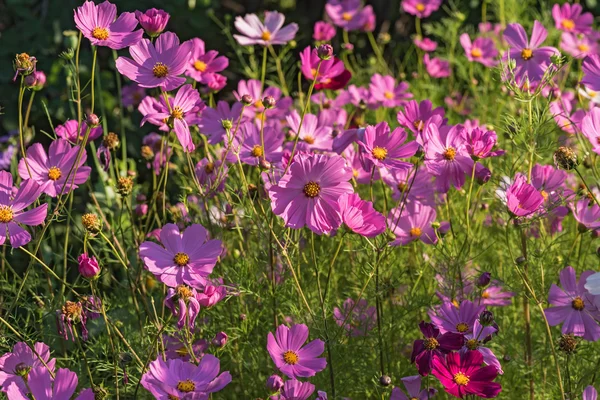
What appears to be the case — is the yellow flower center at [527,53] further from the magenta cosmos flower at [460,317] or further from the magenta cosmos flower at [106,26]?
the magenta cosmos flower at [106,26]

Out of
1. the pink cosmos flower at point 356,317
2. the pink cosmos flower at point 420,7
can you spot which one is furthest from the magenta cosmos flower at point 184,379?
the pink cosmos flower at point 420,7

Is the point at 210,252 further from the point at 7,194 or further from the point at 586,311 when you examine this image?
the point at 586,311

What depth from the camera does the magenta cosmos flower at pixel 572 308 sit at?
4.24 feet

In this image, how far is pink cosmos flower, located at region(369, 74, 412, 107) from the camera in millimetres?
1983

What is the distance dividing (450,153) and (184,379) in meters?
0.55

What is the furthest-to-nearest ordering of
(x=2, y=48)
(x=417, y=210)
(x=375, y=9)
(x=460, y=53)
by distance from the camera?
(x=375, y=9) < (x=460, y=53) < (x=2, y=48) < (x=417, y=210)

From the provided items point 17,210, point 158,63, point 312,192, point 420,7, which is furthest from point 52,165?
point 420,7

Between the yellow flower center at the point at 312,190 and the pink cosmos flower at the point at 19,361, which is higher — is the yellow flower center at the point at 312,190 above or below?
above

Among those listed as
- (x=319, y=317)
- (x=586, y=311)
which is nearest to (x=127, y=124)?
(x=319, y=317)

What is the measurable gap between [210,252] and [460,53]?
186 centimetres

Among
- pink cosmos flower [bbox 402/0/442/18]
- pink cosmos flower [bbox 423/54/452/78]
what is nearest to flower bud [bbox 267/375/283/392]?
pink cosmos flower [bbox 423/54/452/78]

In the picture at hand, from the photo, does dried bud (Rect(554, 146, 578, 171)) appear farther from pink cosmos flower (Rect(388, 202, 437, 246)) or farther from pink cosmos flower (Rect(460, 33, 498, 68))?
pink cosmos flower (Rect(460, 33, 498, 68))

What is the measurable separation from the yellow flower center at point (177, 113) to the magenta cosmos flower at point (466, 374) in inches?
21.6

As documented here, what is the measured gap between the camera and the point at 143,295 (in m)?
1.48
